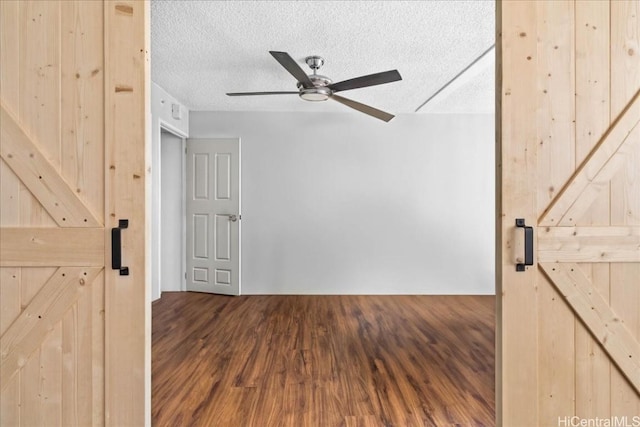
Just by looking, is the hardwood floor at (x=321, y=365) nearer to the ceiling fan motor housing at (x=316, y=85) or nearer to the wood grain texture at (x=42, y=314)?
the wood grain texture at (x=42, y=314)

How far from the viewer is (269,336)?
308 cm

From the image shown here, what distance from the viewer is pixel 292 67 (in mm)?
2332

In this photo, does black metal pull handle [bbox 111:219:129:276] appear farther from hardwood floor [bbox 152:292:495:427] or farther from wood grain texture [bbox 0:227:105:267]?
hardwood floor [bbox 152:292:495:427]

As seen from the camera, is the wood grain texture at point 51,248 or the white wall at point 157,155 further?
the white wall at point 157,155

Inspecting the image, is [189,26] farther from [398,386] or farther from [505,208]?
[398,386]

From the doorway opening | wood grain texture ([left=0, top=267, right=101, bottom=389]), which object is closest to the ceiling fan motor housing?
wood grain texture ([left=0, top=267, right=101, bottom=389])

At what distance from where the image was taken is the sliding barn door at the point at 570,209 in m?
1.28

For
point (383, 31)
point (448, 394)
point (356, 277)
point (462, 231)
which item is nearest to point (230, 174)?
point (356, 277)

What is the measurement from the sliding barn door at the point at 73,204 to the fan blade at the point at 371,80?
5.06 feet

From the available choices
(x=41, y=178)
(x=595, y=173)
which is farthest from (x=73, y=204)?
(x=595, y=173)

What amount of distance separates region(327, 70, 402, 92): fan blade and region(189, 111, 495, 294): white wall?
1922mm

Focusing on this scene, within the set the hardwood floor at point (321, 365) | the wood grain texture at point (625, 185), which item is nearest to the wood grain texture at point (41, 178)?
the hardwood floor at point (321, 365)

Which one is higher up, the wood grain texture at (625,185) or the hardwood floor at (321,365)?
the wood grain texture at (625,185)

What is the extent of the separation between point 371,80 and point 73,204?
1.99m
